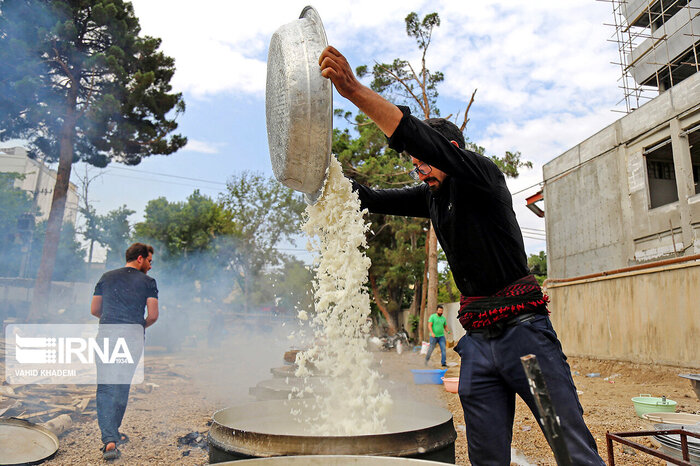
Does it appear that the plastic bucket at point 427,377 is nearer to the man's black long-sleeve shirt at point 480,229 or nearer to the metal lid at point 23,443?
the metal lid at point 23,443

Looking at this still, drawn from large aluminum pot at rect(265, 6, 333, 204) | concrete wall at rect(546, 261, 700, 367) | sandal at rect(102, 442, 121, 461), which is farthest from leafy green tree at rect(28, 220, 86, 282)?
large aluminum pot at rect(265, 6, 333, 204)

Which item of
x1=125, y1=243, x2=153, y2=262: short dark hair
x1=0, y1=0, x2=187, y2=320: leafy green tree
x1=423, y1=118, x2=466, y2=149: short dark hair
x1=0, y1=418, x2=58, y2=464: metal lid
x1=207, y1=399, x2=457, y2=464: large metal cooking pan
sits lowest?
x1=0, y1=418, x2=58, y2=464: metal lid

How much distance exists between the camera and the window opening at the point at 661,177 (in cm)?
1081

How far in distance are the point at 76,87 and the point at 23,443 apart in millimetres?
13452

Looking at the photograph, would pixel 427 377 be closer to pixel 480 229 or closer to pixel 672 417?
pixel 672 417

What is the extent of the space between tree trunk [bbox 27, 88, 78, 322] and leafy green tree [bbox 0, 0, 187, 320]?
A: 0.03m

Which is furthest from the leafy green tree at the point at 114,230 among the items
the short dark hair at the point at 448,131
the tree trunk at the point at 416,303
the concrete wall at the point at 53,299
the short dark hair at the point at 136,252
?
the short dark hair at the point at 448,131

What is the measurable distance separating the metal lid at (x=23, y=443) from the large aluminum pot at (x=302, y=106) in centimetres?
272

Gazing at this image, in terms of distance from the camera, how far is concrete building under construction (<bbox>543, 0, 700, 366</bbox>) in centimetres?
805

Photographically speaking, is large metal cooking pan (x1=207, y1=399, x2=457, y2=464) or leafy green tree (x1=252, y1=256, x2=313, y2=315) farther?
leafy green tree (x1=252, y1=256, x2=313, y2=315)

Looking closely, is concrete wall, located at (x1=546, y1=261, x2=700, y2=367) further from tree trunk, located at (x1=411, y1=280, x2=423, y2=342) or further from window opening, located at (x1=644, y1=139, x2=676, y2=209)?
tree trunk, located at (x1=411, y1=280, x2=423, y2=342)

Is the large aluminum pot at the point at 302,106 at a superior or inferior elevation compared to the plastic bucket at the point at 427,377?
superior

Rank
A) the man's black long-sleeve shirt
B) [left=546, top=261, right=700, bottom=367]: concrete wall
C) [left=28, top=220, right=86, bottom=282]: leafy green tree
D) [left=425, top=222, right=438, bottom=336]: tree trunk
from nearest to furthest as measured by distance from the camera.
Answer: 1. the man's black long-sleeve shirt
2. [left=546, top=261, right=700, bottom=367]: concrete wall
3. [left=425, top=222, right=438, bottom=336]: tree trunk
4. [left=28, top=220, right=86, bottom=282]: leafy green tree

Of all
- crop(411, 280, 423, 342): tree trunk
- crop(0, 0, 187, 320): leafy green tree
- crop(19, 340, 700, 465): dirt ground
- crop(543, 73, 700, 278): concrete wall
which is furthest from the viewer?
crop(411, 280, 423, 342): tree trunk
